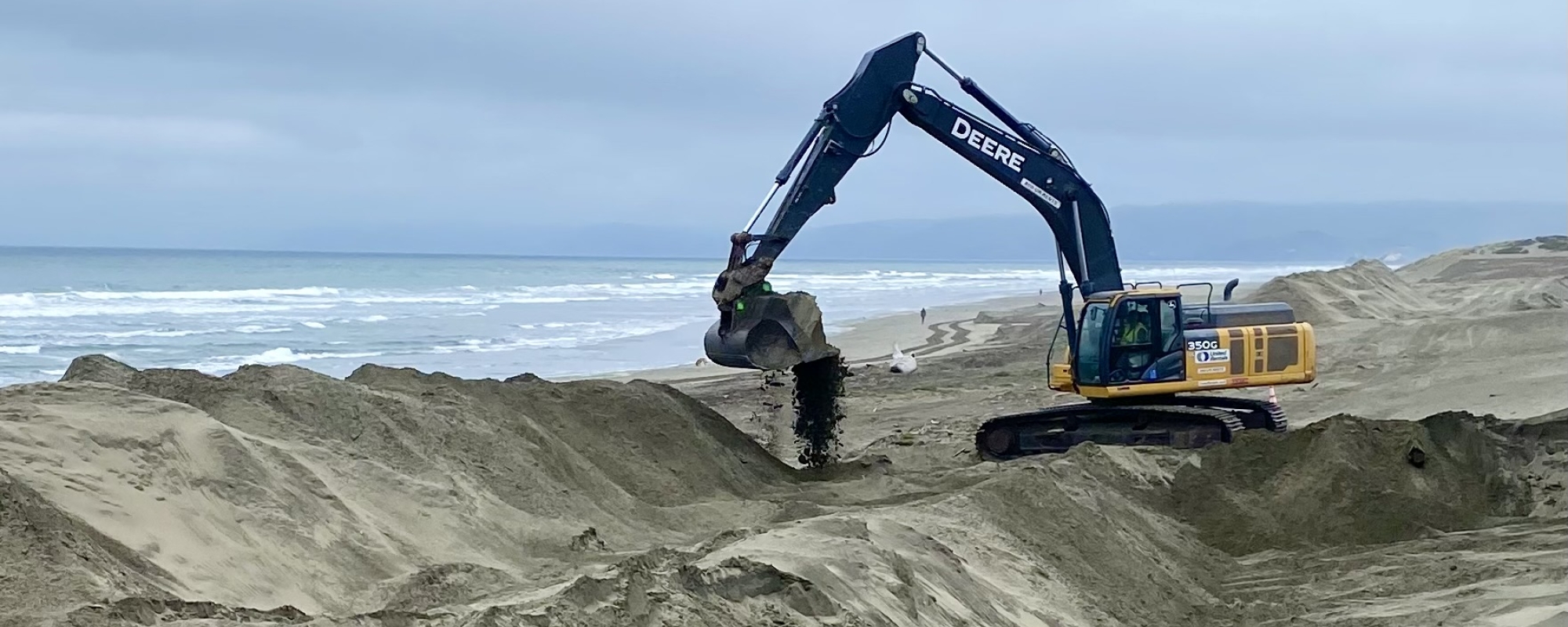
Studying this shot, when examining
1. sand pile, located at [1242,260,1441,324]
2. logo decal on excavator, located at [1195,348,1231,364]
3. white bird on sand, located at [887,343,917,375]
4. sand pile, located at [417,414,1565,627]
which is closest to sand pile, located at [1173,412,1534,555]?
sand pile, located at [417,414,1565,627]

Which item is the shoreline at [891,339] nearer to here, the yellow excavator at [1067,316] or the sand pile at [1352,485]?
the yellow excavator at [1067,316]

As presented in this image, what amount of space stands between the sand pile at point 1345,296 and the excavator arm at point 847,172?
48.9ft

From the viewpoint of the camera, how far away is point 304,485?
821cm

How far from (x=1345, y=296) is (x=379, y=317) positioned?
2513cm

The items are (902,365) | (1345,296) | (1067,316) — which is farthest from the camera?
(1345,296)

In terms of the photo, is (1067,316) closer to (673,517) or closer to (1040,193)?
(1040,193)

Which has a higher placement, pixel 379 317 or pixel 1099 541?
pixel 379 317

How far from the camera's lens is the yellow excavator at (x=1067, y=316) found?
12.0 meters

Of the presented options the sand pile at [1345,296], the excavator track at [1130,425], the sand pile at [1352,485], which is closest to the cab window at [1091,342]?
the excavator track at [1130,425]

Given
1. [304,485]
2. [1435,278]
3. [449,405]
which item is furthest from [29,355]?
[1435,278]

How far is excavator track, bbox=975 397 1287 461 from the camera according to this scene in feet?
42.2

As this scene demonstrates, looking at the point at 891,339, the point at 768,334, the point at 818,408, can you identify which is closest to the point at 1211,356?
the point at 818,408

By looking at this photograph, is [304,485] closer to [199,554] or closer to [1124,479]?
[199,554]

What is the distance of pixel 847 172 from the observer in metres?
12.7
